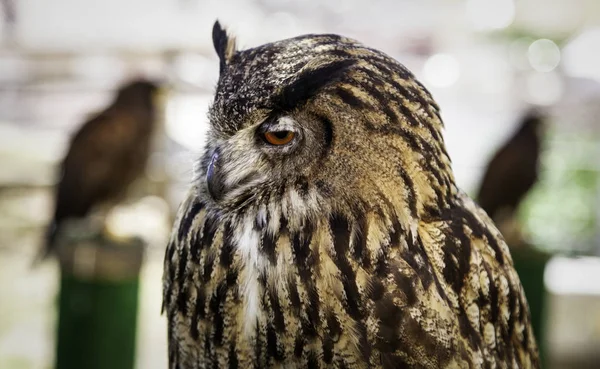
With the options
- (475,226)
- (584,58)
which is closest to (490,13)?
(584,58)

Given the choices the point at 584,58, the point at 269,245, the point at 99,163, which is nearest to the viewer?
the point at 269,245

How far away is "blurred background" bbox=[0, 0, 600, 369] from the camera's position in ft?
10.2

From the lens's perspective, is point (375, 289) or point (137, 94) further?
point (137, 94)

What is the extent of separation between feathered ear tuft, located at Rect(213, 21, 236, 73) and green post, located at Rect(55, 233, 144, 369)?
144 cm

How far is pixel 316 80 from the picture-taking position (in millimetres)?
890

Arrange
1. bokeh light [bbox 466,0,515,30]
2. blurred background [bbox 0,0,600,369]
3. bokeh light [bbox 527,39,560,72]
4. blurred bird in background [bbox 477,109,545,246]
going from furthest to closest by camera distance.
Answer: bokeh light [bbox 527,39,560,72] < bokeh light [bbox 466,0,515,30] < blurred bird in background [bbox 477,109,545,246] < blurred background [bbox 0,0,600,369]

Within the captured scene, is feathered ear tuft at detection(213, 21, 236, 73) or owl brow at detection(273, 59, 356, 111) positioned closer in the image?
owl brow at detection(273, 59, 356, 111)

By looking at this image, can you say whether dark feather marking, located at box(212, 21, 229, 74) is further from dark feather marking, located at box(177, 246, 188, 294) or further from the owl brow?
dark feather marking, located at box(177, 246, 188, 294)

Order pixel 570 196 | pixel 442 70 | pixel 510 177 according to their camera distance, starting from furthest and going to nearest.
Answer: pixel 570 196
pixel 510 177
pixel 442 70

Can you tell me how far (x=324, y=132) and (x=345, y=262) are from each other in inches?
7.7

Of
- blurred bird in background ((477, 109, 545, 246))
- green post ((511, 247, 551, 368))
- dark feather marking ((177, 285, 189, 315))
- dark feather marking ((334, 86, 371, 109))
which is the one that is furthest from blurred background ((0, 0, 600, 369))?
dark feather marking ((334, 86, 371, 109))

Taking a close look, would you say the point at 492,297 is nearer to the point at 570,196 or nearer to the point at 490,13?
the point at 490,13

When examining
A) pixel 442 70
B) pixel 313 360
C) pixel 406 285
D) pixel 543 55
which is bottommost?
pixel 313 360

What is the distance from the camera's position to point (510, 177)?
4.22 meters
